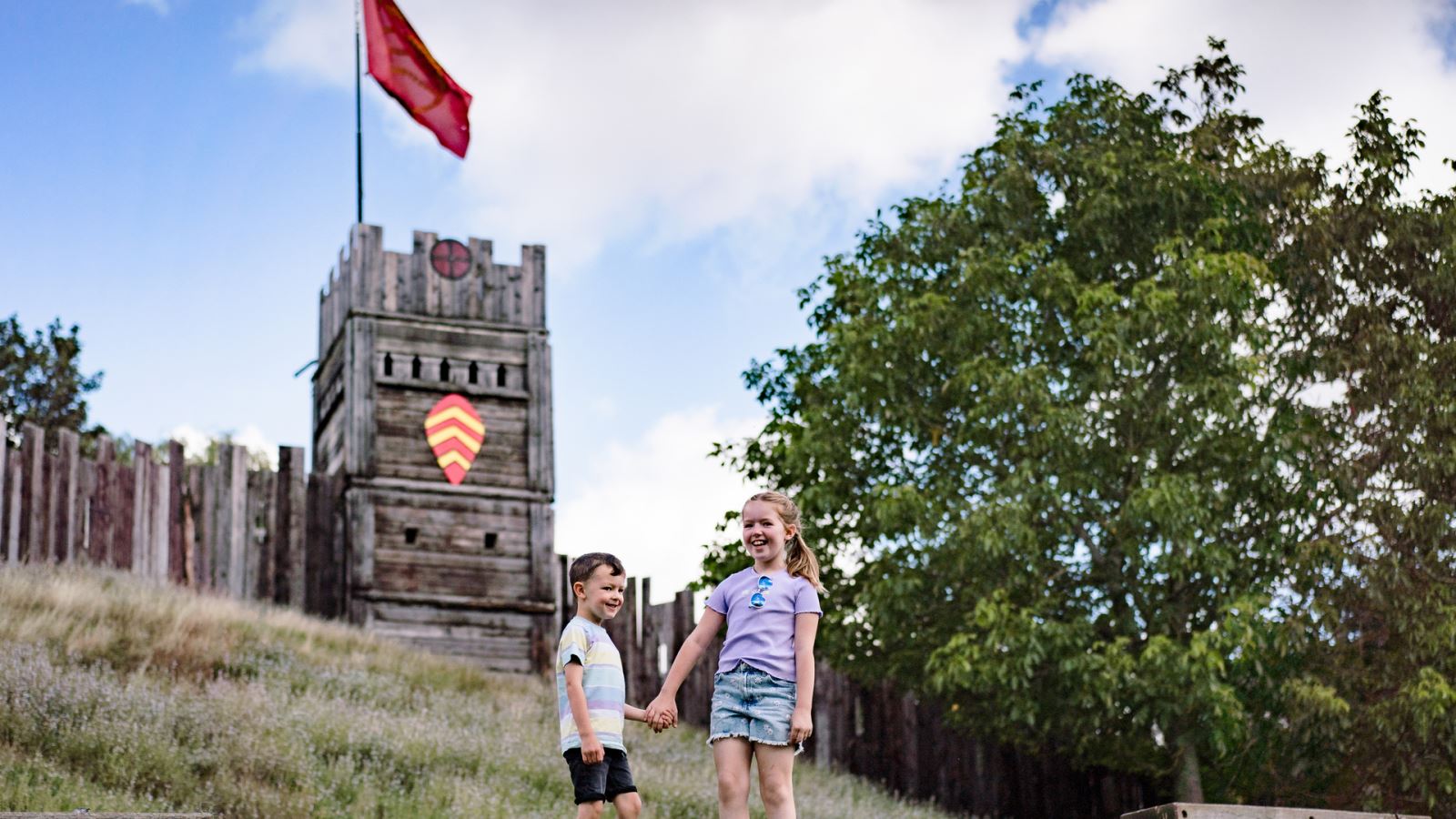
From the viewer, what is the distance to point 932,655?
1541 centimetres

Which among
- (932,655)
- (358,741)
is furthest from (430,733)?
(932,655)

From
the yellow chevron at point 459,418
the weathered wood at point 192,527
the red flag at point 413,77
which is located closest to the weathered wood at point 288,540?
the weathered wood at point 192,527

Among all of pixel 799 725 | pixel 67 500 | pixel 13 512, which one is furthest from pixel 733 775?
pixel 67 500

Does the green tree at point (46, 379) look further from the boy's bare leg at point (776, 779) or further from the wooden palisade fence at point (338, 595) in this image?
the boy's bare leg at point (776, 779)

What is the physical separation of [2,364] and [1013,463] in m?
17.4

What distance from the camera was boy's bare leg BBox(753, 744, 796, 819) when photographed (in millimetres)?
5949

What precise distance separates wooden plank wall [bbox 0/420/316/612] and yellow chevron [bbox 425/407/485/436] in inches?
59.7

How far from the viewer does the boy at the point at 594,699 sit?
21.2 ft

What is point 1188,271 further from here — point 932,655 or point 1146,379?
point 932,655

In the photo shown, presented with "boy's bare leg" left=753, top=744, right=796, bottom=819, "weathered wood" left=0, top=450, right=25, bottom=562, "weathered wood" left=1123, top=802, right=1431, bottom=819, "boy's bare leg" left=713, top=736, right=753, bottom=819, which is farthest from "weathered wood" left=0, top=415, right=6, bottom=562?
"weathered wood" left=1123, top=802, right=1431, bottom=819

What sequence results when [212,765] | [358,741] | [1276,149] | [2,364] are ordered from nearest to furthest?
1. [212,765]
2. [358,741]
3. [1276,149]
4. [2,364]

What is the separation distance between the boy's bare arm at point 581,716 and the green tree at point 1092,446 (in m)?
8.97

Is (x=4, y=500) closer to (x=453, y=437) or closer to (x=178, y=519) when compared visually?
(x=178, y=519)

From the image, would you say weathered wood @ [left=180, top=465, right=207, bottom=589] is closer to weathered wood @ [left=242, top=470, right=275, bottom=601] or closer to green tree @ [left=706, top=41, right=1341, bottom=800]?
weathered wood @ [left=242, top=470, right=275, bottom=601]
